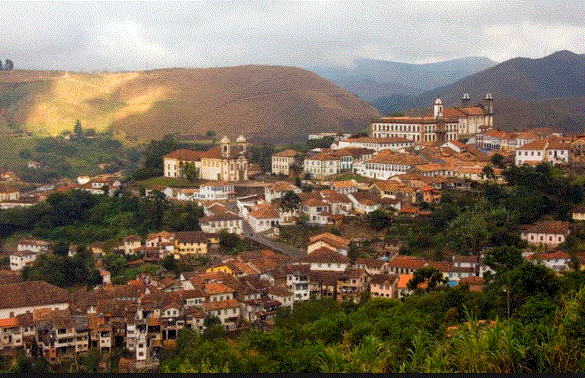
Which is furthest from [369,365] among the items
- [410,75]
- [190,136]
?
[410,75]

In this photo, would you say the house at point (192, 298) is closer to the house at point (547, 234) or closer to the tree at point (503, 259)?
the tree at point (503, 259)

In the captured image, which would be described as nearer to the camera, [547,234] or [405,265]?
[405,265]

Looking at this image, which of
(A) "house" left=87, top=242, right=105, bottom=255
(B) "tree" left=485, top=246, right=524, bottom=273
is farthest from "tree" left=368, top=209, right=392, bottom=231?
(A) "house" left=87, top=242, right=105, bottom=255

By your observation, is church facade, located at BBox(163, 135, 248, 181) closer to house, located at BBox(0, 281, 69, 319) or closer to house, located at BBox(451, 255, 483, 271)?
house, located at BBox(0, 281, 69, 319)

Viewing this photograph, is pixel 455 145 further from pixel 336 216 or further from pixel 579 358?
pixel 579 358

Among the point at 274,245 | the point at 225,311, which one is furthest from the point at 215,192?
the point at 225,311

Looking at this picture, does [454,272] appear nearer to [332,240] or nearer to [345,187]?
[332,240]

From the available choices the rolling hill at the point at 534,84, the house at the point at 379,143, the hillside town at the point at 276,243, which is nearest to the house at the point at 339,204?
the hillside town at the point at 276,243
